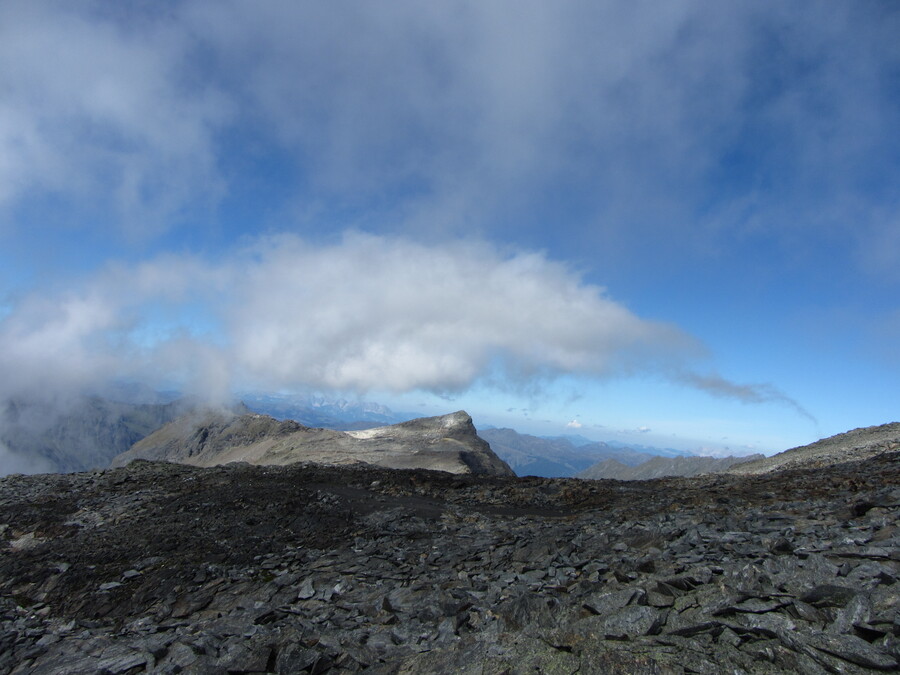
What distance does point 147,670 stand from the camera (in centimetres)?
994

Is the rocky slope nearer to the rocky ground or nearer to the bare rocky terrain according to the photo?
the rocky ground

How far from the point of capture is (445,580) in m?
14.3

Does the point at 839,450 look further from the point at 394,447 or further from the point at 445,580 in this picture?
the point at 394,447

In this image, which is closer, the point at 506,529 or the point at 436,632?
the point at 436,632

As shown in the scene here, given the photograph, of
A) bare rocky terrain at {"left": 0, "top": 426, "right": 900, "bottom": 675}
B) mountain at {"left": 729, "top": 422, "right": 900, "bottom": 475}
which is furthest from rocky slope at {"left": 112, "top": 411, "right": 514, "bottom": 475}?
bare rocky terrain at {"left": 0, "top": 426, "right": 900, "bottom": 675}

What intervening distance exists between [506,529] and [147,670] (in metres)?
13.4

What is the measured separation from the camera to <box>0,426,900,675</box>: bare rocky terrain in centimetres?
828

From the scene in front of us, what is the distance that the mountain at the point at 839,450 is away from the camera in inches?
1364

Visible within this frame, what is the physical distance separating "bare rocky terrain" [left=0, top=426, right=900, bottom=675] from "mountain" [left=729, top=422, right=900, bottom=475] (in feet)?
30.6

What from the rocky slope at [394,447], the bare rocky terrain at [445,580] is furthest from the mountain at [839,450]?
the rocky slope at [394,447]

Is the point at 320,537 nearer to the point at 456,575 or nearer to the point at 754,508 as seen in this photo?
the point at 456,575

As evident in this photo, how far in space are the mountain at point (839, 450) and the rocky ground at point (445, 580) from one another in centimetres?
934

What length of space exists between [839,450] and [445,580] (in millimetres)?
40984

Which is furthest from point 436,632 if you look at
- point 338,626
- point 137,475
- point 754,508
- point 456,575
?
point 137,475
